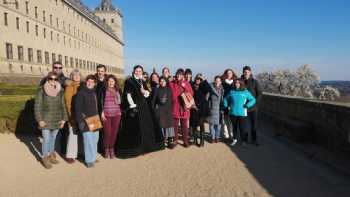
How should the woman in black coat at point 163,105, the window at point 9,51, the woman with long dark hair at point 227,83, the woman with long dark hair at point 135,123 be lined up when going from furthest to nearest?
1. the window at point 9,51
2. the woman with long dark hair at point 227,83
3. the woman in black coat at point 163,105
4. the woman with long dark hair at point 135,123

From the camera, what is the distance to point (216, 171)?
21.9 feet

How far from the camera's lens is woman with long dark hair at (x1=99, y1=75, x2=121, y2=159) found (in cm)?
761

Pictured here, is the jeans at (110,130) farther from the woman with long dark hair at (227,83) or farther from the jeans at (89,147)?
the woman with long dark hair at (227,83)

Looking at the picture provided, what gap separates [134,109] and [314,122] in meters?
4.46

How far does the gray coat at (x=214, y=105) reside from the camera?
920 cm

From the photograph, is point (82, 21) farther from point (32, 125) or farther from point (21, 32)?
point (32, 125)

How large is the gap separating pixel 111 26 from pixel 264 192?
102m

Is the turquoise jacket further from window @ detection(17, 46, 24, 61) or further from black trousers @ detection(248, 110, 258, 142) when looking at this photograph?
window @ detection(17, 46, 24, 61)

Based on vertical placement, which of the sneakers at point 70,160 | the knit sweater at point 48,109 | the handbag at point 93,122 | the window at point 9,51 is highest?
the window at point 9,51

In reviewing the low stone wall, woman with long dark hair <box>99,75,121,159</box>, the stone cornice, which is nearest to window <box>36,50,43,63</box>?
the stone cornice

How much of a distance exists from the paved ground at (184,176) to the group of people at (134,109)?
445mm

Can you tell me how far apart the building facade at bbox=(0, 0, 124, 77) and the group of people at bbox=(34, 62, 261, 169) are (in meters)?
32.5

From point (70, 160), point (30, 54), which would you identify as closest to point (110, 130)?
point (70, 160)

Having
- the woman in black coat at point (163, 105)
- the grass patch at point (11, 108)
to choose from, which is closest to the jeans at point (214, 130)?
the woman in black coat at point (163, 105)
